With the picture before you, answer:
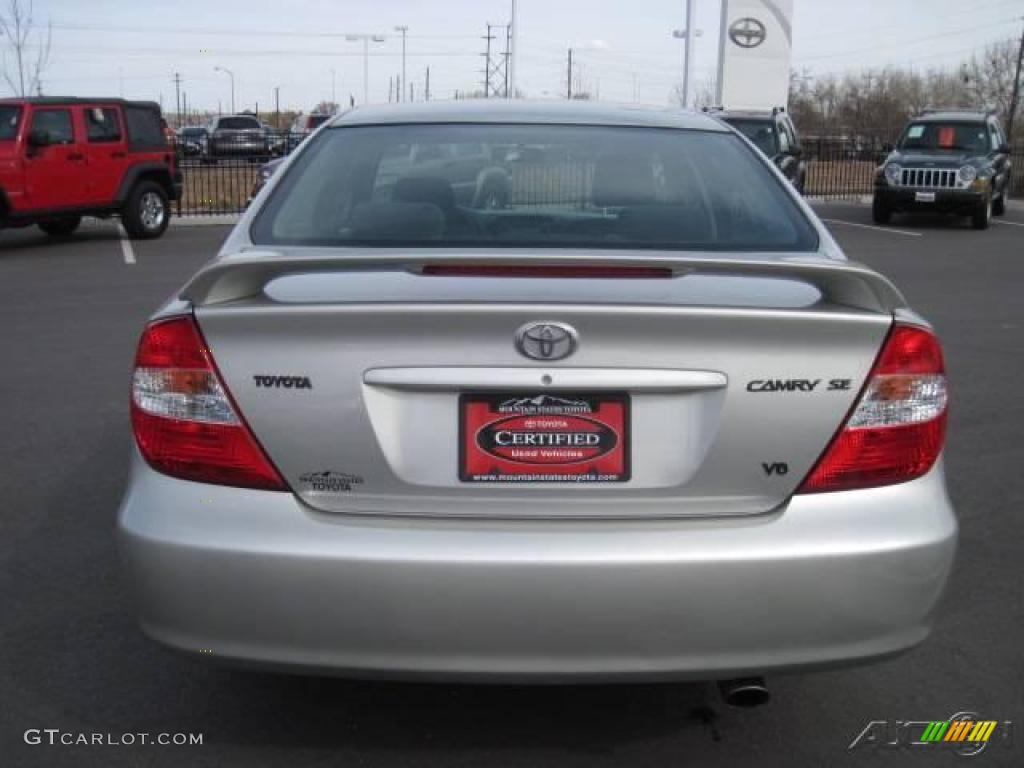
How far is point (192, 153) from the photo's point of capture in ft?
111

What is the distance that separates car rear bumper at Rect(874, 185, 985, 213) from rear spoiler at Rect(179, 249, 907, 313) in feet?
58.9

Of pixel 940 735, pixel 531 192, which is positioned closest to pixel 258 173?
pixel 531 192

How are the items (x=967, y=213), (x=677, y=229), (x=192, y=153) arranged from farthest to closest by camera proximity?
(x=192, y=153)
(x=967, y=213)
(x=677, y=229)

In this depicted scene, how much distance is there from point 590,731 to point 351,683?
28.4 inches

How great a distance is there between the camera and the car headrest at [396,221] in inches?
127

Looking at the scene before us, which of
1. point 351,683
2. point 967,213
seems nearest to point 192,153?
point 967,213

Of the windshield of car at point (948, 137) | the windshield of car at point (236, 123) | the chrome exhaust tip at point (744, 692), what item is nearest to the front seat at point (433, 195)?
the chrome exhaust tip at point (744, 692)

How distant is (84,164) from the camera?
15141 millimetres

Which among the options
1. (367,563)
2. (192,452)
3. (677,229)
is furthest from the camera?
(677,229)

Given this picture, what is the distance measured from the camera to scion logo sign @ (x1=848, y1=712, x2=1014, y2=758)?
3.05m

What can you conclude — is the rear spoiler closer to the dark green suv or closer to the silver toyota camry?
the silver toyota camry

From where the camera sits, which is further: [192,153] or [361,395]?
[192,153]

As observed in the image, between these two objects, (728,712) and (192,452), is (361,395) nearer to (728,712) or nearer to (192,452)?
(192,452)

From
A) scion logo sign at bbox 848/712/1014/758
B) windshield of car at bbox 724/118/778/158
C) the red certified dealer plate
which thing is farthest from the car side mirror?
scion logo sign at bbox 848/712/1014/758
